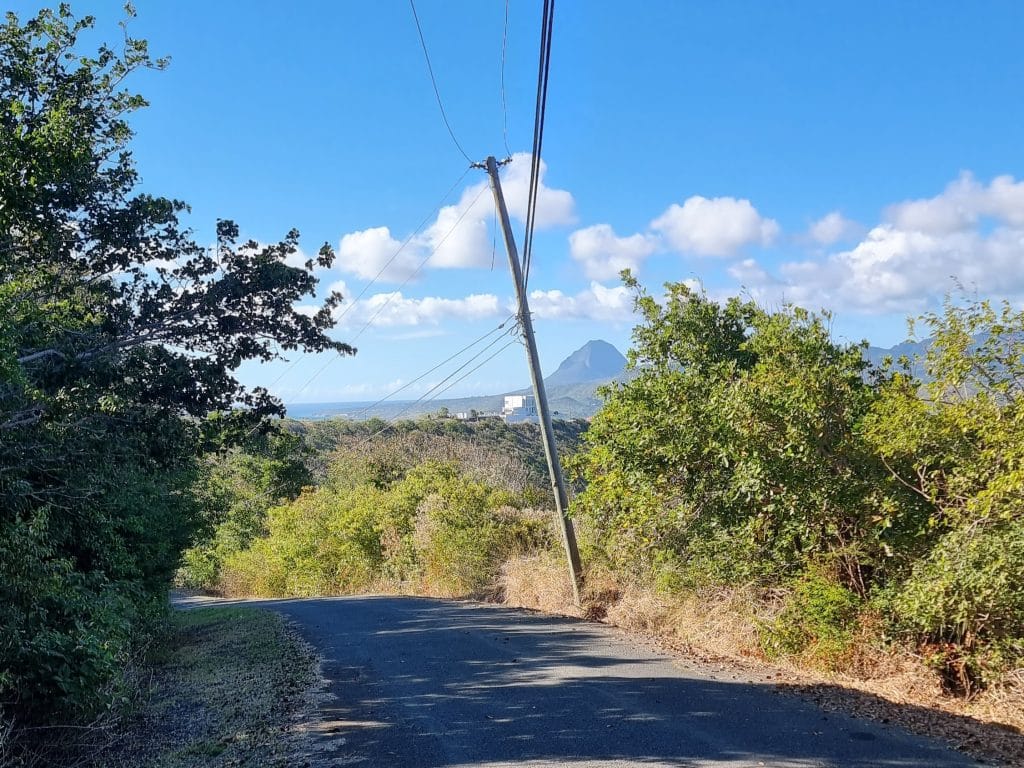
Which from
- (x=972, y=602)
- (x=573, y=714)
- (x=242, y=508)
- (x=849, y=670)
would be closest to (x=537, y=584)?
(x=573, y=714)

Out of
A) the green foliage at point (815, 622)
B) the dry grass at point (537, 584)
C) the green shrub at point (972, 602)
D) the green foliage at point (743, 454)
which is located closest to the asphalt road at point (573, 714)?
the green foliage at point (815, 622)

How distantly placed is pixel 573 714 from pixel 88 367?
833cm

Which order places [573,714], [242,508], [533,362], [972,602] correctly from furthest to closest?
[242,508]
[533,362]
[573,714]
[972,602]

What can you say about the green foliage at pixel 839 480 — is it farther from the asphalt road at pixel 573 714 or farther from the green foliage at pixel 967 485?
the asphalt road at pixel 573 714

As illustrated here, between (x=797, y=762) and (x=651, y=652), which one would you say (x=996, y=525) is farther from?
(x=651, y=652)

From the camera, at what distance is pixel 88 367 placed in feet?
34.2

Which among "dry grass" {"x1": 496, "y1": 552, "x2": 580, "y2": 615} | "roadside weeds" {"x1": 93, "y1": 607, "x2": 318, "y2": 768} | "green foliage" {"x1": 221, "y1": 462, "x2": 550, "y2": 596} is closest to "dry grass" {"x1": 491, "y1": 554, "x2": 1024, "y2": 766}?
"dry grass" {"x1": 496, "y1": 552, "x2": 580, "y2": 615}

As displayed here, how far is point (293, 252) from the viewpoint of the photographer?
13.0m

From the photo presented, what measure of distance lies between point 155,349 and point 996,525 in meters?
11.9

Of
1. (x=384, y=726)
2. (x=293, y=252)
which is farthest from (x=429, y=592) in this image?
(x=384, y=726)

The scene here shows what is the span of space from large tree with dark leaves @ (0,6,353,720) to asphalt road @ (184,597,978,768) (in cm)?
290

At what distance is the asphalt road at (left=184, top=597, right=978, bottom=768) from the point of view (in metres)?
5.89

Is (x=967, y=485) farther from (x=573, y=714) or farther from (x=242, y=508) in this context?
(x=242, y=508)

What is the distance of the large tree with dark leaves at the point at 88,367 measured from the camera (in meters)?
6.62
